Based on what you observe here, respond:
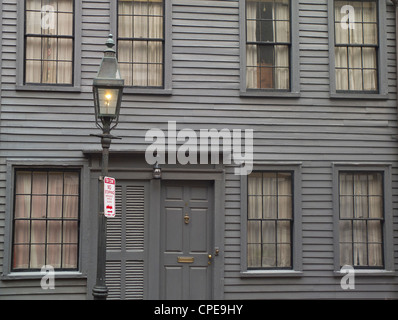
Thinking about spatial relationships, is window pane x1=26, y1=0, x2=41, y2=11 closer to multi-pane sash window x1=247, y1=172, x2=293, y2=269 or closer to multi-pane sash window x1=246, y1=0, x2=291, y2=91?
multi-pane sash window x1=246, y1=0, x2=291, y2=91

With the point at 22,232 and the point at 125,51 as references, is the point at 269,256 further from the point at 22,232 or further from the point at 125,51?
the point at 125,51

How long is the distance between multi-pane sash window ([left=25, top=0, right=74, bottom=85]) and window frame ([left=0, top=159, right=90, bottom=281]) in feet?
5.17

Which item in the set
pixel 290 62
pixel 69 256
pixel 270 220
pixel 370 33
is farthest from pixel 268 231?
pixel 370 33

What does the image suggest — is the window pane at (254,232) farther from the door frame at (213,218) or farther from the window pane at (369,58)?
the window pane at (369,58)

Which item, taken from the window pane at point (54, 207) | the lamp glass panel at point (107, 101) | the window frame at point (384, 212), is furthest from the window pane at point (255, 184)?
the lamp glass panel at point (107, 101)

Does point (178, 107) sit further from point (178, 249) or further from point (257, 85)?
point (178, 249)

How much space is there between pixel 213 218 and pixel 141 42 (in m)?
3.70

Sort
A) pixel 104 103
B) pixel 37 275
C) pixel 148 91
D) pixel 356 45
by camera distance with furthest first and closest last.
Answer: pixel 356 45 < pixel 148 91 < pixel 37 275 < pixel 104 103

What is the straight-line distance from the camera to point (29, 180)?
10.3 meters

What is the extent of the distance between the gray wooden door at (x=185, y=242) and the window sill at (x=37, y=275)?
158 centimetres

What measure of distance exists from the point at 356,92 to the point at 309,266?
358 cm

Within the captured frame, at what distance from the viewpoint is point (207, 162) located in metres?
10.5

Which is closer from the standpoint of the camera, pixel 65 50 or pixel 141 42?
pixel 65 50

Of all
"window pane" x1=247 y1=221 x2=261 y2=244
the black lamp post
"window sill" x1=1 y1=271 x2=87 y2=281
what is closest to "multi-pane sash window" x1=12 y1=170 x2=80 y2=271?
"window sill" x1=1 y1=271 x2=87 y2=281
